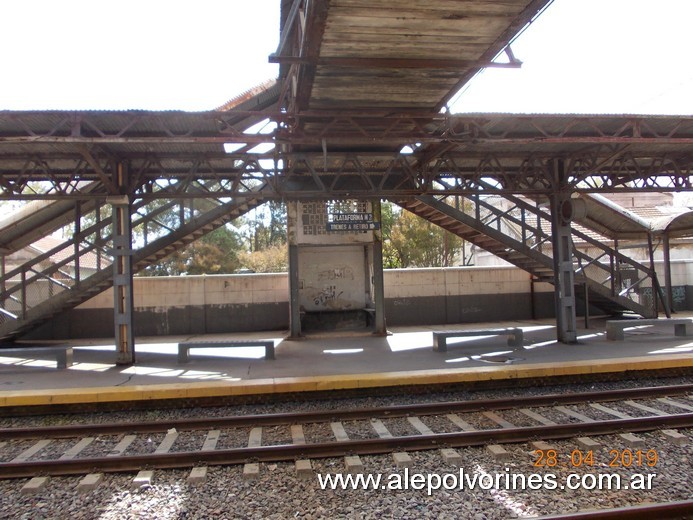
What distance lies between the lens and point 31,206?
13.8 m

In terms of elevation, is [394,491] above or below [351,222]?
below

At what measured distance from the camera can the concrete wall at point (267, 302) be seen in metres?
16.3

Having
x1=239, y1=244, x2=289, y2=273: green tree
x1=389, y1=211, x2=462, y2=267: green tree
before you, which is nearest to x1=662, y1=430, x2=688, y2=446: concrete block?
x1=389, y1=211, x2=462, y2=267: green tree

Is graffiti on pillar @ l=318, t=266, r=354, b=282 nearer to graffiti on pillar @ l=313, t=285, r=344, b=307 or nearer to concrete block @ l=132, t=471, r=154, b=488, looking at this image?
graffiti on pillar @ l=313, t=285, r=344, b=307

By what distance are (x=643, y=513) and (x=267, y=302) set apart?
45.4 feet

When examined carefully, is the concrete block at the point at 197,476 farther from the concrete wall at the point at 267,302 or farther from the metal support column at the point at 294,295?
the concrete wall at the point at 267,302

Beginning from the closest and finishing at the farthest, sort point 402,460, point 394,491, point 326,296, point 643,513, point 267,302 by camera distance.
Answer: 1. point 643,513
2. point 394,491
3. point 402,460
4. point 326,296
5. point 267,302

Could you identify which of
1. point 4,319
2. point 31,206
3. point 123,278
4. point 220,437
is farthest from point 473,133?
point 4,319

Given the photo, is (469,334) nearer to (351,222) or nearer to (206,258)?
(351,222)

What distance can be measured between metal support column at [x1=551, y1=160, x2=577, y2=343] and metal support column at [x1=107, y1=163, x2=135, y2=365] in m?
10.6

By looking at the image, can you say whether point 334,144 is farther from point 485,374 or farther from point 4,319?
point 4,319

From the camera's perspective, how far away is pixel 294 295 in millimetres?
14430

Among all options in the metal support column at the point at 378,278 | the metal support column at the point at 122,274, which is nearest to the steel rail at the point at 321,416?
the metal support column at the point at 122,274

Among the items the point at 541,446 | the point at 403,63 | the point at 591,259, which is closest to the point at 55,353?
the point at 403,63
